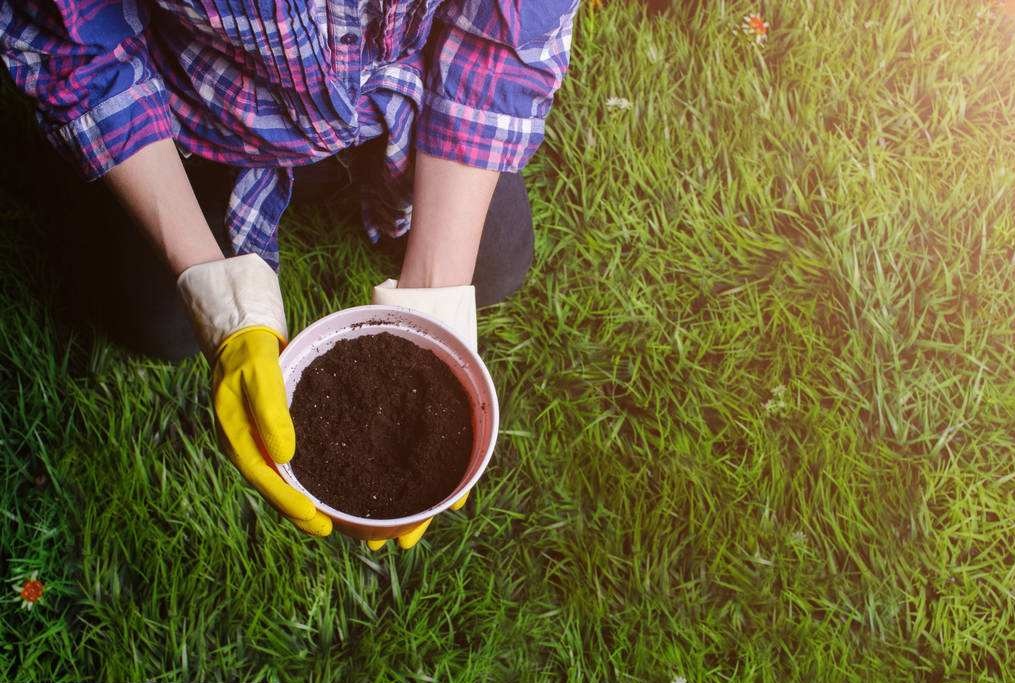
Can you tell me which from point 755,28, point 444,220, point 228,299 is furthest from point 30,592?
point 755,28

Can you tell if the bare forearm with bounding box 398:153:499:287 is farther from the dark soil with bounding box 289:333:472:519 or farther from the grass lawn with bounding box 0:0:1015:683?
the grass lawn with bounding box 0:0:1015:683

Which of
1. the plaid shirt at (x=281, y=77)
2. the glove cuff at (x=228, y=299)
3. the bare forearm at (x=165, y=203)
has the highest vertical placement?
the plaid shirt at (x=281, y=77)

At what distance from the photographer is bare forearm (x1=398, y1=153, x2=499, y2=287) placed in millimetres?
1340

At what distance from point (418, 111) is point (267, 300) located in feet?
1.39

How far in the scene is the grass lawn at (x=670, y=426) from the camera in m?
1.58

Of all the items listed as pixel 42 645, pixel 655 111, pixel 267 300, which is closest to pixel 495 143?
pixel 267 300

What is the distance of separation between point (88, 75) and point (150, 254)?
1.60 feet

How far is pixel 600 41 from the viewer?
6.44ft

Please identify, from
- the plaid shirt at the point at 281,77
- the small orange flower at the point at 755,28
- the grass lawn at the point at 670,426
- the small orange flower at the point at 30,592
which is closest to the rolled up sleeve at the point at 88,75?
the plaid shirt at the point at 281,77

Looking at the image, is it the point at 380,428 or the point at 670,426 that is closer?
the point at 380,428

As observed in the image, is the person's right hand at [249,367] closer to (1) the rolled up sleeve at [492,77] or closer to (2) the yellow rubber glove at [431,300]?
(2) the yellow rubber glove at [431,300]

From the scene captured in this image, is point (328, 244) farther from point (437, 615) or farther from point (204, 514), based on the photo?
point (437, 615)

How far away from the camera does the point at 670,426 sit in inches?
68.7

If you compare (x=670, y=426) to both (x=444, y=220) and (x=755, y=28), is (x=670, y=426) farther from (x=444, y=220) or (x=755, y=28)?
(x=755, y=28)
